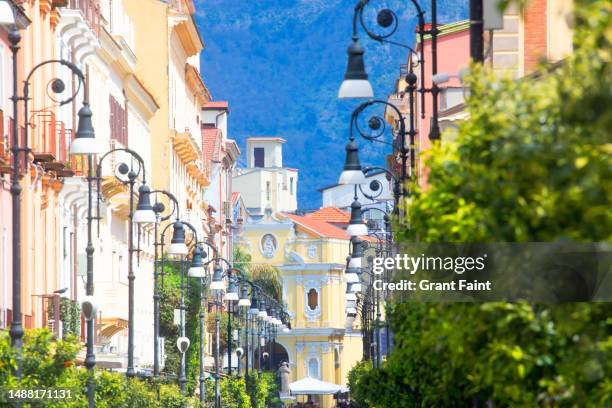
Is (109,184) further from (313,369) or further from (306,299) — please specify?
(313,369)

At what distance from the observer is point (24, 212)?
39.4 m

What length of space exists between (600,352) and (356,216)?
31758 mm

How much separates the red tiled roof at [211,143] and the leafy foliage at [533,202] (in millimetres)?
93398

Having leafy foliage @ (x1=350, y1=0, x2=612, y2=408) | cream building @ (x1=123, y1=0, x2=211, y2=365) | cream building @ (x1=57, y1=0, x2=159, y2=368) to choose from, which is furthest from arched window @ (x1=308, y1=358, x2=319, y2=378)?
leafy foliage @ (x1=350, y1=0, x2=612, y2=408)

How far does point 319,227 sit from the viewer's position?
146125 mm

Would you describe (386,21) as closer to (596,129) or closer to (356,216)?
(356,216)

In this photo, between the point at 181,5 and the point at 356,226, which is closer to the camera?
the point at 356,226

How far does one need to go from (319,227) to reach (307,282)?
5.24m

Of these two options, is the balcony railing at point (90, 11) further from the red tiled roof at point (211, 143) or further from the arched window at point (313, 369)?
the arched window at point (313, 369)

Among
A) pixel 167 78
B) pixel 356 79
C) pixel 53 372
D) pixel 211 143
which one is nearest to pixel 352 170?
pixel 356 79

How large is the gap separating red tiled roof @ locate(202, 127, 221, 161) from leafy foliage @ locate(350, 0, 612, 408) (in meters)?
93.4

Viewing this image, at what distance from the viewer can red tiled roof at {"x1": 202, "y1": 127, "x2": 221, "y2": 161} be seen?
107 m

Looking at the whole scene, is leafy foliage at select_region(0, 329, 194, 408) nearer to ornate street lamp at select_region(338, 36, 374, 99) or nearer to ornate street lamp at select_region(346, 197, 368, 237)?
ornate street lamp at select_region(338, 36, 374, 99)
